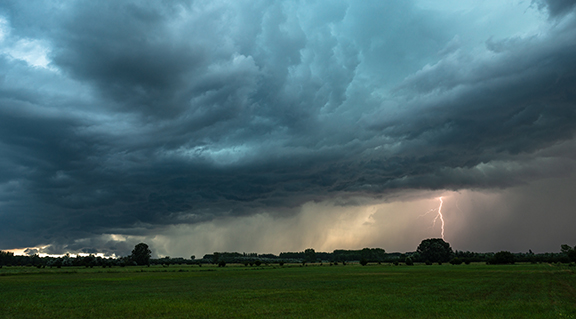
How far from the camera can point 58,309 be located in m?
34.6

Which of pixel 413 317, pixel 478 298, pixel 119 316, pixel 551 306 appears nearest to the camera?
pixel 413 317

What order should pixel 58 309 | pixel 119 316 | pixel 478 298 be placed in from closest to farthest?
pixel 119 316
pixel 58 309
pixel 478 298

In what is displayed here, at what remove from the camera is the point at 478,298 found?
3831cm

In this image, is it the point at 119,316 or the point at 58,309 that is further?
the point at 58,309

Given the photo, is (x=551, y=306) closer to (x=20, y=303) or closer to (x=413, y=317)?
(x=413, y=317)

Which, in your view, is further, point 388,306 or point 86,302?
point 86,302

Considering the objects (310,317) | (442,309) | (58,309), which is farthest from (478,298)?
(58,309)

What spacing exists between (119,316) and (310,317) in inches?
660

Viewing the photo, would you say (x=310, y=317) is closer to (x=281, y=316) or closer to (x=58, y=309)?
(x=281, y=316)

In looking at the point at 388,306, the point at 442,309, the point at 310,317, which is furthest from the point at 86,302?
the point at 442,309

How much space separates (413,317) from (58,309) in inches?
1354

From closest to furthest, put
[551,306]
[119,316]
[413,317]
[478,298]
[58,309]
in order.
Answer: [413,317], [119,316], [551,306], [58,309], [478,298]

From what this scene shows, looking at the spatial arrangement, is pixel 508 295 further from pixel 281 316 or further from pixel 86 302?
pixel 86 302

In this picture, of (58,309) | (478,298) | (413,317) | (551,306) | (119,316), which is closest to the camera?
(413,317)
